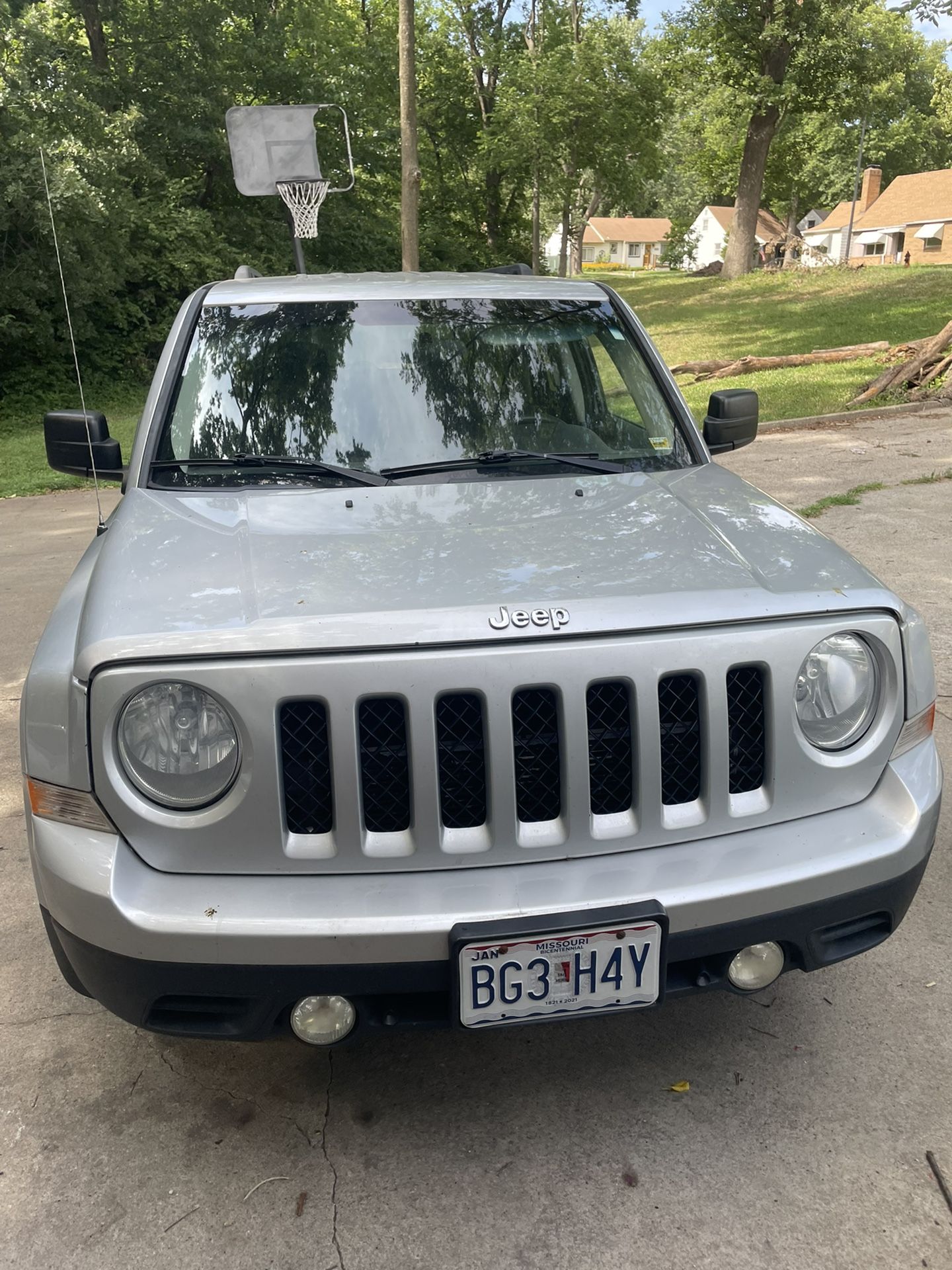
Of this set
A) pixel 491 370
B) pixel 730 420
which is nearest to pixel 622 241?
pixel 730 420

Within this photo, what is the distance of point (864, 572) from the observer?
Answer: 7.45 ft

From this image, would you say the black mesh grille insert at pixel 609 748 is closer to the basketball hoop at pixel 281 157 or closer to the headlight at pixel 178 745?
the headlight at pixel 178 745

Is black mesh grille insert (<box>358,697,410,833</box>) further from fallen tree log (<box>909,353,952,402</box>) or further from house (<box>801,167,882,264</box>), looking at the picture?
house (<box>801,167,882,264</box>)

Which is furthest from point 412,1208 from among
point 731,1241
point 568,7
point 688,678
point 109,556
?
→ point 568,7

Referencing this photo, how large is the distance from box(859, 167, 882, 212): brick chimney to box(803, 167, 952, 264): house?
0.04m

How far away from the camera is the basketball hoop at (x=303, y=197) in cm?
1391

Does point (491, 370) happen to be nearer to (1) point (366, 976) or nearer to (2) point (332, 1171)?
(1) point (366, 976)

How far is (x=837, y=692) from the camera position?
2.10 meters

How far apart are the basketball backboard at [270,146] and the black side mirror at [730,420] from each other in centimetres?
1205

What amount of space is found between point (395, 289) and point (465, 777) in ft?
7.05

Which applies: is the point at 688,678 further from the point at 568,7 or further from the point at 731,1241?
the point at 568,7

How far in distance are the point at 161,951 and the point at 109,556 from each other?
3.20 feet

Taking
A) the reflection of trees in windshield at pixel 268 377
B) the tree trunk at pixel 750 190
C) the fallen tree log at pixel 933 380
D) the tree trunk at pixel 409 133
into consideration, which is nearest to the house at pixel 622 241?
the tree trunk at pixel 750 190

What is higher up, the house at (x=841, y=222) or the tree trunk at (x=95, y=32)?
the tree trunk at (x=95, y=32)
